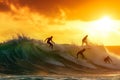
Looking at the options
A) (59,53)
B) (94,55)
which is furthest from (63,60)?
(94,55)

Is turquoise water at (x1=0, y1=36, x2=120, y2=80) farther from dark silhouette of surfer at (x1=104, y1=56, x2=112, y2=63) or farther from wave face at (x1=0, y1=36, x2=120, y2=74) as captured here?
dark silhouette of surfer at (x1=104, y1=56, x2=112, y2=63)

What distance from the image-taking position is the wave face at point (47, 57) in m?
20.2

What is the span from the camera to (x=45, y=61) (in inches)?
824

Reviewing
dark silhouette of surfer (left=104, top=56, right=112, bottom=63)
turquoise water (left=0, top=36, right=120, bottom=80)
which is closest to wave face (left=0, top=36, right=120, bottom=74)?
turquoise water (left=0, top=36, right=120, bottom=80)

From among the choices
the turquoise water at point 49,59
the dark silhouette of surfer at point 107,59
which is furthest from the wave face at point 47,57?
the dark silhouette of surfer at point 107,59

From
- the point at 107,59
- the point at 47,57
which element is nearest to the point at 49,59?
the point at 47,57

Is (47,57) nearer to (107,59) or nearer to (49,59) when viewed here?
(49,59)

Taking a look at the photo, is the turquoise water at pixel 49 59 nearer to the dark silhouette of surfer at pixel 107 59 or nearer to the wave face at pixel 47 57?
the wave face at pixel 47 57

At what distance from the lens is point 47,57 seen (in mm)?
21297

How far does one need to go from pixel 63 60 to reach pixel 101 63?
5.60ft

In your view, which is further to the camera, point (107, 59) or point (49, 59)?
point (107, 59)

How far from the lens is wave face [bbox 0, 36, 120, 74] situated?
20.2 metres

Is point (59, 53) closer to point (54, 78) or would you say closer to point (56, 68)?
point (56, 68)

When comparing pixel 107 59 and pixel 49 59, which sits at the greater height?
pixel 107 59
